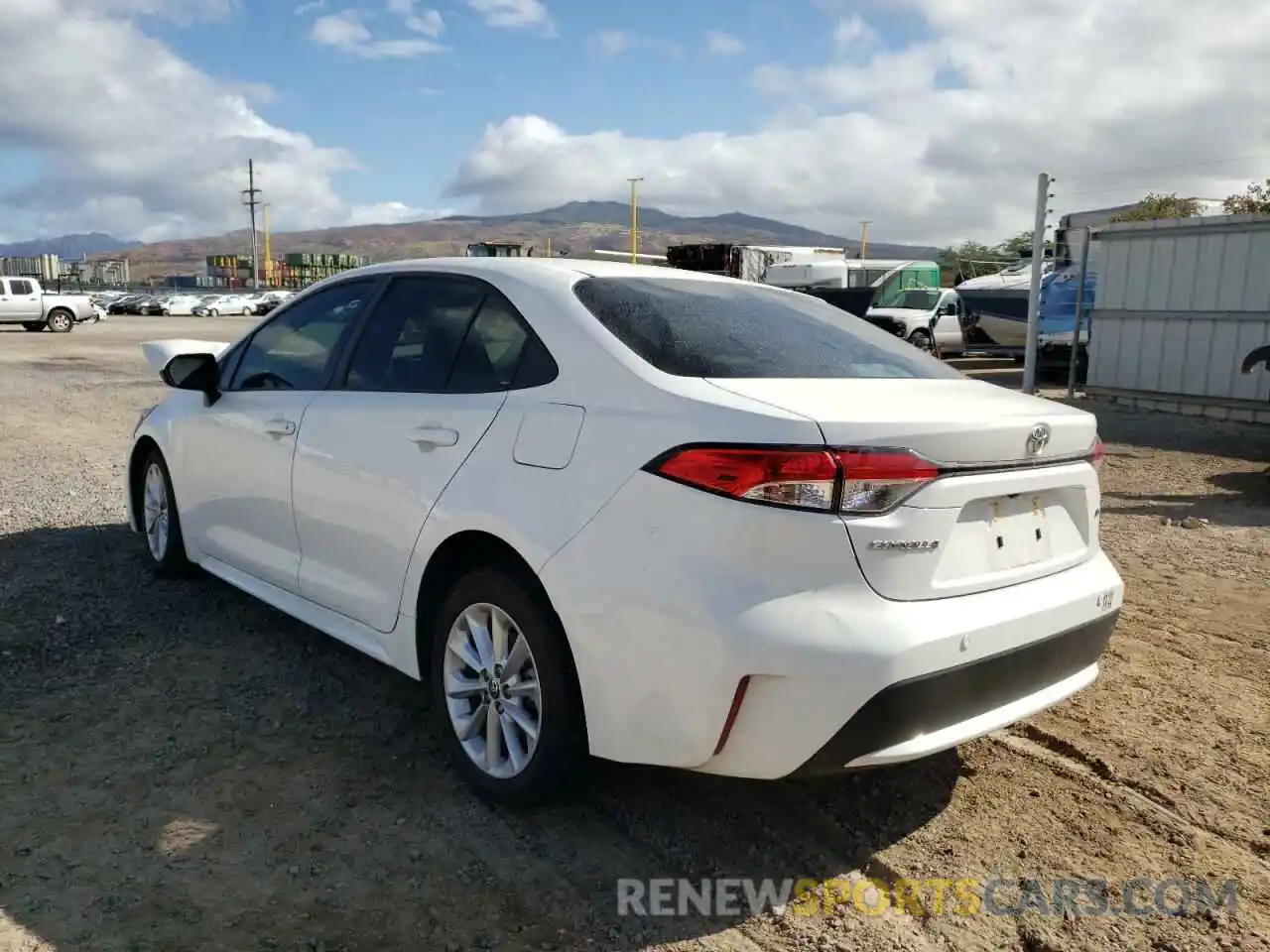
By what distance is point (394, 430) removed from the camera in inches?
134

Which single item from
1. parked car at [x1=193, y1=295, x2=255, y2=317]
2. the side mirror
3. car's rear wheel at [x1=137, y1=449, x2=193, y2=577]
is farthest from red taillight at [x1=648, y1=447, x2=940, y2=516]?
parked car at [x1=193, y1=295, x2=255, y2=317]

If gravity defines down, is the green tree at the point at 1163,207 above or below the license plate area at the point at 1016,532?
above

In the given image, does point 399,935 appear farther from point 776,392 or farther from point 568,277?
point 568,277

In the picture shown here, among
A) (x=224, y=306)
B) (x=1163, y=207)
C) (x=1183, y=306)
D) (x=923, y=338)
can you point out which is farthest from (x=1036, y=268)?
(x=224, y=306)

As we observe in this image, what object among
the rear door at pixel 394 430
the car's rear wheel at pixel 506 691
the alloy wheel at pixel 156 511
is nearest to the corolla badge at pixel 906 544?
the car's rear wheel at pixel 506 691

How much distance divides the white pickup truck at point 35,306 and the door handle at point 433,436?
115ft

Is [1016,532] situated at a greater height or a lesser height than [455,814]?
greater

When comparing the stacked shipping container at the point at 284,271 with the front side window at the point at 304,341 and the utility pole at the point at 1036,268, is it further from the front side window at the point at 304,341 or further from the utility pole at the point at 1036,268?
the front side window at the point at 304,341

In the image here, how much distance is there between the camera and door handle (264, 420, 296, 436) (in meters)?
3.92

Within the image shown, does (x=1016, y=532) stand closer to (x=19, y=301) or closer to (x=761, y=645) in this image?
(x=761, y=645)

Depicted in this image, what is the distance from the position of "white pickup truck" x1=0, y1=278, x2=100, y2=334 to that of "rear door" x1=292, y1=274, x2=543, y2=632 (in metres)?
34.3

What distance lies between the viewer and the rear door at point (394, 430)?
3201 millimetres

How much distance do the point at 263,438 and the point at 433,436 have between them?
1213mm

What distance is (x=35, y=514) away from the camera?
658 cm
